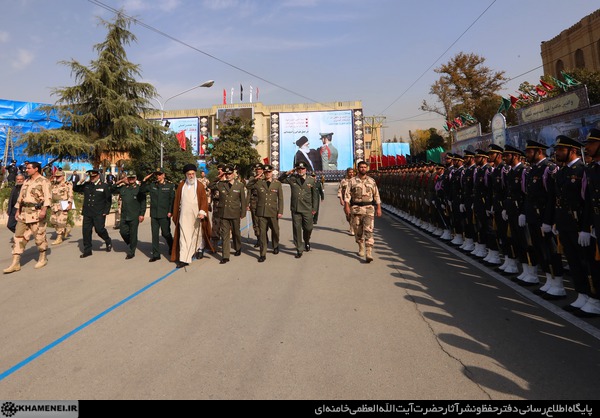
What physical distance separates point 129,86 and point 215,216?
19967 millimetres

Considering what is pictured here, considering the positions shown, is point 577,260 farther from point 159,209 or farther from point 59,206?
point 59,206

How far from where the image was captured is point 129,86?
78.0ft

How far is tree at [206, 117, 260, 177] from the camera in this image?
39000mm

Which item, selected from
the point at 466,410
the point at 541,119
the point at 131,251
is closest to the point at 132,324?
the point at 466,410

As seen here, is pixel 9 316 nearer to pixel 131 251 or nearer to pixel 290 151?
pixel 131 251

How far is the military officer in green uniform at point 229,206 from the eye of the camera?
7.52 metres

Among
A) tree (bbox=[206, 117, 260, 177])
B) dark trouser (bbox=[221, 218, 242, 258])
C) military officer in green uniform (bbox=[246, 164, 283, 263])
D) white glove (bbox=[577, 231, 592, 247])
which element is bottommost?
white glove (bbox=[577, 231, 592, 247])

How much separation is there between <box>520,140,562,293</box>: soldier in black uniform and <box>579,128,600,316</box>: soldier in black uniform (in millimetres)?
662

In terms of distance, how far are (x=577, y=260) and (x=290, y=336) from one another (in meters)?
3.58

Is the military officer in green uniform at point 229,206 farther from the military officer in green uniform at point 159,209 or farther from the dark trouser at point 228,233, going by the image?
the military officer in green uniform at point 159,209

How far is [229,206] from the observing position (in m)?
7.64

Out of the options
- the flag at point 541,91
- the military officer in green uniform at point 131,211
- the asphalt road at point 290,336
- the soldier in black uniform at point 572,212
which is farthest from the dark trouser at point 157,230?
the flag at point 541,91

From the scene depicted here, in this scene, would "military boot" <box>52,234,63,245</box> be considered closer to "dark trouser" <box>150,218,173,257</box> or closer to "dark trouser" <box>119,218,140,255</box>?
"dark trouser" <box>119,218,140,255</box>

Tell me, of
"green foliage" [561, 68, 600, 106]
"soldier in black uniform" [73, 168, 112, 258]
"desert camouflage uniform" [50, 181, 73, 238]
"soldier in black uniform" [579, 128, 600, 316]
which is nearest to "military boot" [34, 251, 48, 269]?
"soldier in black uniform" [73, 168, 112, 258]
